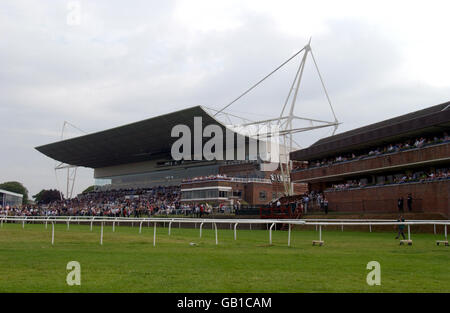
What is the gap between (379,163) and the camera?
34438mm

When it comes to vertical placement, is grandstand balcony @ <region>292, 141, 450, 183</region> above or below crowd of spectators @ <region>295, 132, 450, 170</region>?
below

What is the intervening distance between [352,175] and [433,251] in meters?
25.1

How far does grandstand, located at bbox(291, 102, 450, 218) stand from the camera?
28797 mm

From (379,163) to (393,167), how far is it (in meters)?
1.38

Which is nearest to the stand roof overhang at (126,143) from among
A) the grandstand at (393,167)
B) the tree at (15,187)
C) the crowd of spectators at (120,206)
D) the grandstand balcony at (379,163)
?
the crowd of spectators at (120,206)

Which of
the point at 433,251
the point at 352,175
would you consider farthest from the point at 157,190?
the point at 433,251

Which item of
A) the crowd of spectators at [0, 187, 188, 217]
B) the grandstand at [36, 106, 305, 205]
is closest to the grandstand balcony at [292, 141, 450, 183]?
the crowd of spectators at [0, 187, 188, 217]

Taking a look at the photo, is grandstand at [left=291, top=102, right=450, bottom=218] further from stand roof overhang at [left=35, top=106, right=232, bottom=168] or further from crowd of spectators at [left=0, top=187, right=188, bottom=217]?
stand roof overhang at [left=35, top=106, right=232, bottom=168]

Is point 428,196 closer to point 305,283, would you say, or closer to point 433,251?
point 433,251

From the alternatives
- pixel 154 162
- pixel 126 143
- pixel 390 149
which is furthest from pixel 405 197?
pixel 154 162

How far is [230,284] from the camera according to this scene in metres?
7.63

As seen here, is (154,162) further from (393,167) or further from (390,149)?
(393,167)

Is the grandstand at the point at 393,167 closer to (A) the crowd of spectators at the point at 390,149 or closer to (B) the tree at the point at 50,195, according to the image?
(A) the crowd of spectators at the point at 390,149

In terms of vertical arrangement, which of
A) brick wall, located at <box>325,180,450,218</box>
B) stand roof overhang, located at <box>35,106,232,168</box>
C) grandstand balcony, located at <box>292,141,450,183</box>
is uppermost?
stand roof overhang, located at <box>35,106,232,168</box>
